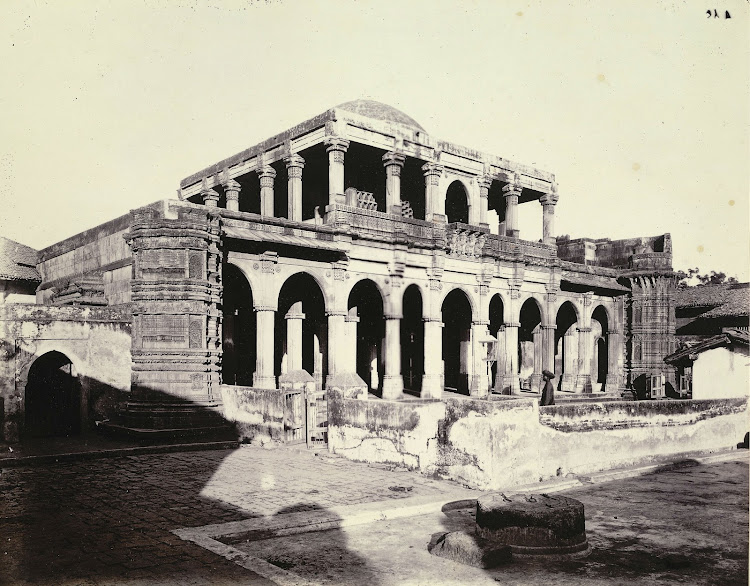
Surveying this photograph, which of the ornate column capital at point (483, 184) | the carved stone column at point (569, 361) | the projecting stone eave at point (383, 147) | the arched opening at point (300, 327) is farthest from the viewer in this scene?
the carved stone column at point (569, 361)

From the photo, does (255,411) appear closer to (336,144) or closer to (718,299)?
(336,144)

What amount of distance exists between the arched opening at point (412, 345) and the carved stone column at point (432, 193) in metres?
4.38

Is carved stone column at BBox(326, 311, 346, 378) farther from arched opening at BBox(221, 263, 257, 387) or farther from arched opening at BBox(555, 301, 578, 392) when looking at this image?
arched opening at BBox(555, 301, 578, 392)

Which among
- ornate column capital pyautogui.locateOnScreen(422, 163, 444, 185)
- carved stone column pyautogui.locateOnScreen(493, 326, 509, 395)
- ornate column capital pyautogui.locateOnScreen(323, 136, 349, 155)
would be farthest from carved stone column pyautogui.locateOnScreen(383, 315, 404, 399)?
ornate column capital pyautogui.locateOnScreen(323, 136, 349, 155)

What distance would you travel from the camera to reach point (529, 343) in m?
30.5

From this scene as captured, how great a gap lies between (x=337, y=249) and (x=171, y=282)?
7.07 metres

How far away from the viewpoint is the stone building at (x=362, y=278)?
14734mm

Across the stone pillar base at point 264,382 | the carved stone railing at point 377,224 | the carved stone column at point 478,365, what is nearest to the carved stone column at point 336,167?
the carved stone railing at point 377,224

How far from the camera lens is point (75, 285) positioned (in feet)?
70.3

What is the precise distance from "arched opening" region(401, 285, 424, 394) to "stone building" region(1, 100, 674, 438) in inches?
2.6

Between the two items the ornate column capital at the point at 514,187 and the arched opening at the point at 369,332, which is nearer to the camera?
the arched opening at the point at 369,332

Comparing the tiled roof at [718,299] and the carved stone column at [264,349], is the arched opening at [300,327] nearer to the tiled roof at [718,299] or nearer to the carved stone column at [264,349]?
the carved stone column at [264,349]

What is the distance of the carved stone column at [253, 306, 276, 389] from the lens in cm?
1881

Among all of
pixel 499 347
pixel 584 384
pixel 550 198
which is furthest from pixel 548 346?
pixel 550 198
